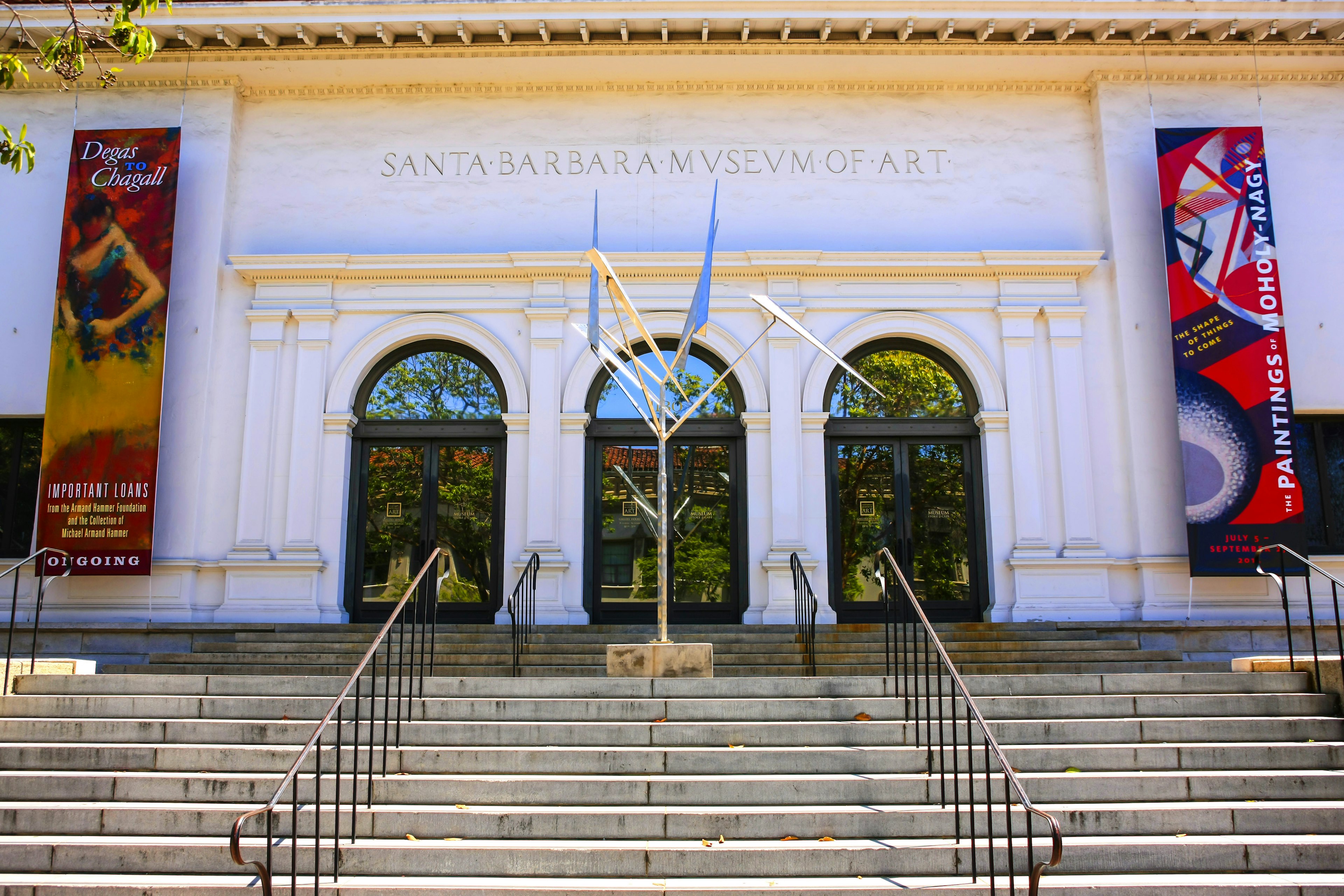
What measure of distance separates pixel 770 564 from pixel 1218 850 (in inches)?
258

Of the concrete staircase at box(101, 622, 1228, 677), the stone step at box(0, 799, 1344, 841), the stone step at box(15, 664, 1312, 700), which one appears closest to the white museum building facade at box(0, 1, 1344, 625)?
the concrete staircase at box(101, 622, 1228, 677)

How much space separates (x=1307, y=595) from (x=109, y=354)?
1338cm

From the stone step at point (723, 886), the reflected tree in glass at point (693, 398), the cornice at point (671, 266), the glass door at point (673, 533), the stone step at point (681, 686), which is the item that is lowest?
the stone step at point (723, 886)

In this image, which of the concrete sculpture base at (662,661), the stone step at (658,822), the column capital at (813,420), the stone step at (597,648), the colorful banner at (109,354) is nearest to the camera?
the stone step at (658,822)

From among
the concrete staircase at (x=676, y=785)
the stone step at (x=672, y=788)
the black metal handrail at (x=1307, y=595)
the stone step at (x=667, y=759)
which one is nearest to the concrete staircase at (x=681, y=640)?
the black metal handrail at (x=1307, y=595)

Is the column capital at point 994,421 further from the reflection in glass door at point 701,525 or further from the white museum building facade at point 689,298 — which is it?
the reflection in glass door at point 701,525

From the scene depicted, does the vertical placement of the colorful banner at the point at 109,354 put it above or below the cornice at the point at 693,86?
below

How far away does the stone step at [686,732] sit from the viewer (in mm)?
6969

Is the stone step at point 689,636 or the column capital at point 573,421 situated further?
the column capital at point 573,421

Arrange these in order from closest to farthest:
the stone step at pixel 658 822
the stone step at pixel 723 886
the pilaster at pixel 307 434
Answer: the stone step at pixel 723 886 < the stone step at pixel 658 822 < the pilaster at pixel 307 434

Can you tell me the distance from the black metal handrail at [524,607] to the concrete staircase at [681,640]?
0.11 meters

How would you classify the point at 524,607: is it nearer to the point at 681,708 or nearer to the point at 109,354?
the point at 681,708

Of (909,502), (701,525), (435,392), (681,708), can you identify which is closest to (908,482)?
(909,502)

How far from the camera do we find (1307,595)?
9.74 meters
